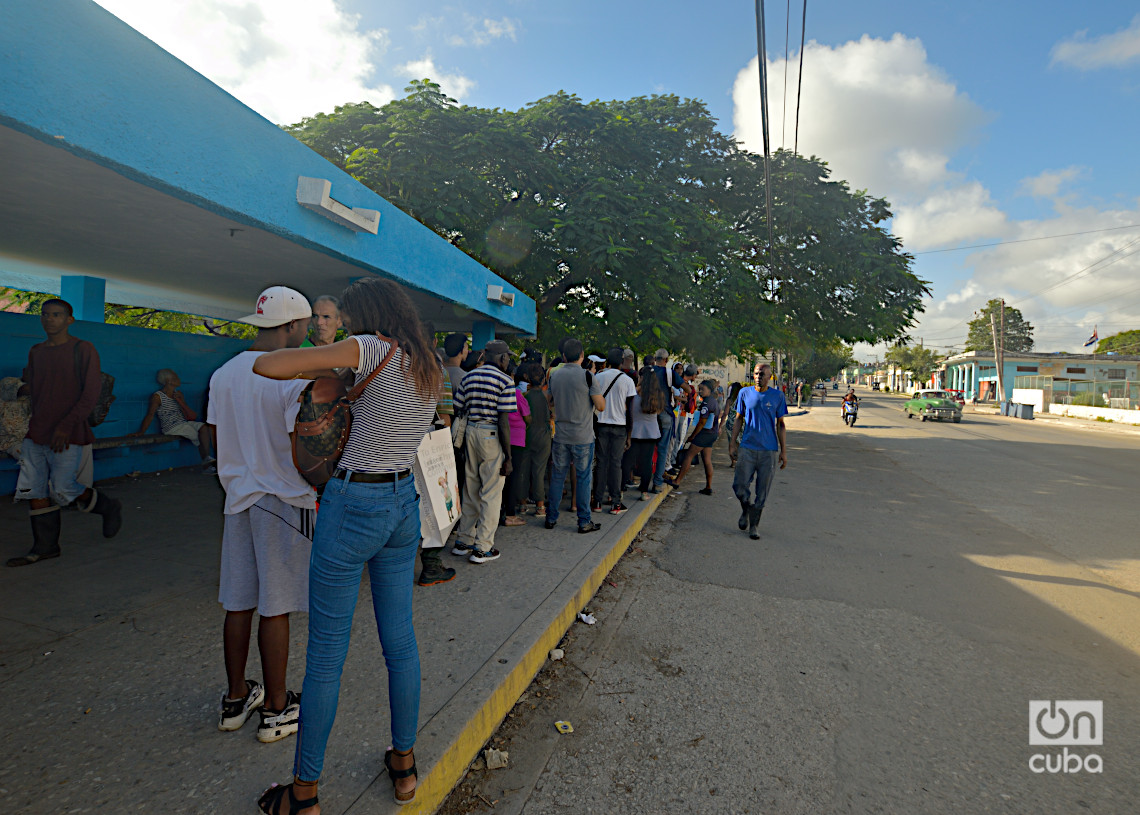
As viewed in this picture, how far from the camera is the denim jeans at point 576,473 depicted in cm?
579

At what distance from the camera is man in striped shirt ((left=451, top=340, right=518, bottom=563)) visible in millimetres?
4863

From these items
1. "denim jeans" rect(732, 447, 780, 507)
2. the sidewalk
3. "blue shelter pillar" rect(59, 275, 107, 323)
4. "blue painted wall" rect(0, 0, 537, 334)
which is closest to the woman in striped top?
the sidewalk

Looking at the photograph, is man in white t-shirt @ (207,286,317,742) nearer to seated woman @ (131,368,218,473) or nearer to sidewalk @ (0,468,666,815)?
sidewalk @ (0,468,666,815)

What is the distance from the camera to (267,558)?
2.30 meters

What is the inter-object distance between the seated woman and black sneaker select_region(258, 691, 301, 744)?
7116 millimetres

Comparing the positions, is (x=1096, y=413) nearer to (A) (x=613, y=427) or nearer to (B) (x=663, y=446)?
(B) (x=663, y=446)

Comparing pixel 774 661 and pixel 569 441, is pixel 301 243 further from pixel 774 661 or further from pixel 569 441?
pixel 774 661

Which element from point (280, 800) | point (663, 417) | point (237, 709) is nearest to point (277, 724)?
point (237, 709)

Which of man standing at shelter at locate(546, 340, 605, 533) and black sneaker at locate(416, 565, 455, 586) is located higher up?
man standing at shelter at locate(546, 340, 605, 533)

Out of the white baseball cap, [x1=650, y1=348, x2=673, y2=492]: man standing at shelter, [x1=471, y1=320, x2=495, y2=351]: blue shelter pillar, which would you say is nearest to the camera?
the white baseball cap

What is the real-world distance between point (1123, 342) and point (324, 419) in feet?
386

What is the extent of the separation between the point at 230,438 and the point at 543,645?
2.09 meters

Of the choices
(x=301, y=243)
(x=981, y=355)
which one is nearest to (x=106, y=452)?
(x=301, y=243)

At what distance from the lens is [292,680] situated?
2.89 metres
